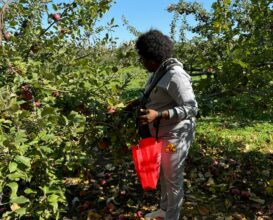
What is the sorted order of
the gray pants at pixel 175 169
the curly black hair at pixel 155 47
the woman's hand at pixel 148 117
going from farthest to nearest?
the gray pants at pixel 175 169 → the curly black hair at pixel 155 47 → the woman's hand at pixel 148 117

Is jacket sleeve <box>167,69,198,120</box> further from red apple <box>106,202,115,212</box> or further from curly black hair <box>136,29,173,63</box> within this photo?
red apple <box>106,202,115,212</box>

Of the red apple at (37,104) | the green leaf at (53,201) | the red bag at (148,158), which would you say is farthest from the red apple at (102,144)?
the green leaf at (53,201)

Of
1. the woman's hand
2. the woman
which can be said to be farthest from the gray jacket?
the woman's hand

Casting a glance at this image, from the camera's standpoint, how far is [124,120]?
2975mm

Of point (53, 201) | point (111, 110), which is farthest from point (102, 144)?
point (53, 201)

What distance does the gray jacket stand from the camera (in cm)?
255

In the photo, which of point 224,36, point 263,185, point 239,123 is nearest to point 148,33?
point 224,36

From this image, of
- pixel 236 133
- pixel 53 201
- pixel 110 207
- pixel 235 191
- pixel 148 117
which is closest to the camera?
pixel 53 201

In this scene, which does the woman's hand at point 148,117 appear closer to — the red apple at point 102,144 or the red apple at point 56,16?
the red apple at point 102,144

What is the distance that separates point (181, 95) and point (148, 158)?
1.80 feet

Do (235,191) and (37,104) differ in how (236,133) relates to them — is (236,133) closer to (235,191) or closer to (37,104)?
(235,191)

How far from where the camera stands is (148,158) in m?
2.74

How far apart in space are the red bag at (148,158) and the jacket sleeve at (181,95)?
1.00 ft

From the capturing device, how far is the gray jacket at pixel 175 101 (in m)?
2.55
